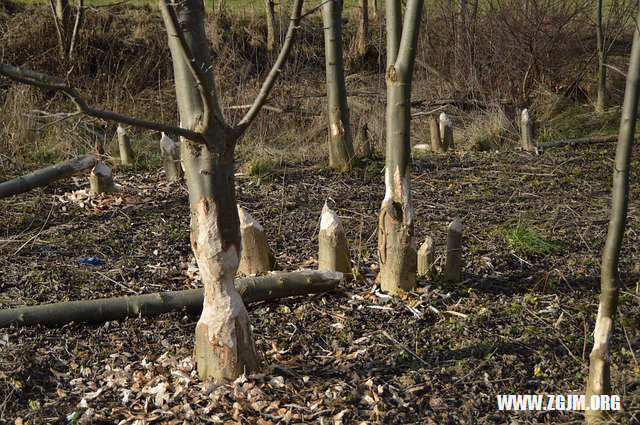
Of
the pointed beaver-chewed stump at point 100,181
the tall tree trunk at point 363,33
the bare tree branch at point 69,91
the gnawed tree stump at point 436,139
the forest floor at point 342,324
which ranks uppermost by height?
the tall tree trunk at point 363,33

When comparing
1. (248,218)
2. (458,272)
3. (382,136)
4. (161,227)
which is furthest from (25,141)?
(458,272)

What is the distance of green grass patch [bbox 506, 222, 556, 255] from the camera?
4.25m

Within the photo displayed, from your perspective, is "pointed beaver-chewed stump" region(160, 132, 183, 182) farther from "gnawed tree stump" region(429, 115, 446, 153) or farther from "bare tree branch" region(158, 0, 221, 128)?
"bare tree branch" region(158, 0, 221, 128)

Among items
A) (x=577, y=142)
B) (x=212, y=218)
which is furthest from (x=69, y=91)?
(x=577, y=142)

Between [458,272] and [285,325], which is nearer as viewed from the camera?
[285,325]

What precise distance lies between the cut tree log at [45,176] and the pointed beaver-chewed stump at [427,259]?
11.3 feet

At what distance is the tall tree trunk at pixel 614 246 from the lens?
7.51 ft

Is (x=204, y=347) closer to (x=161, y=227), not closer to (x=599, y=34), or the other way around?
(x=161, y=227)

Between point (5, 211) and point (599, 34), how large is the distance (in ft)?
26.4

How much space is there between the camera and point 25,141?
25.3 feet

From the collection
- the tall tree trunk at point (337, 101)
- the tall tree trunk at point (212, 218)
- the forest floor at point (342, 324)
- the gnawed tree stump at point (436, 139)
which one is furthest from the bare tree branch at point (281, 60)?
the gnawed tree stump at point (436, 139)

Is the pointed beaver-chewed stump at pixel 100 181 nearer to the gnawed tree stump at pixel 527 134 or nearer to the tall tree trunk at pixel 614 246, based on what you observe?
the gnawed tree stump at pixel 527 134

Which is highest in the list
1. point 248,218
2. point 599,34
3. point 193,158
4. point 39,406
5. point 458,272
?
point 599,34

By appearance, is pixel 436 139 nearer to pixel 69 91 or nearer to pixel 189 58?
pixel 189 58
